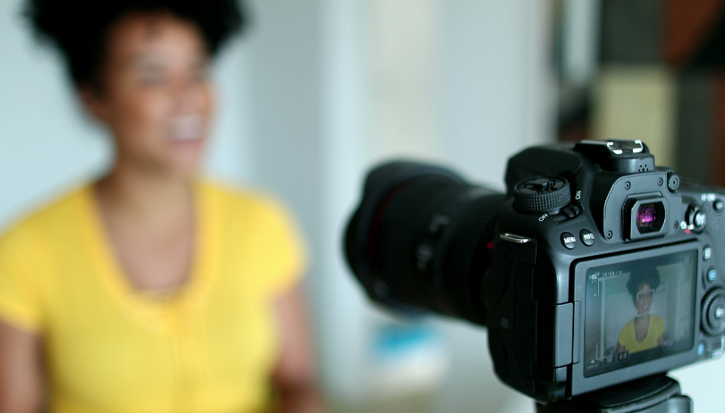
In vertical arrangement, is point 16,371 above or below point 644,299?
below

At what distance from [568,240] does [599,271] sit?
1.3 inches

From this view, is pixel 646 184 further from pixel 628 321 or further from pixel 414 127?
pixel 414 127

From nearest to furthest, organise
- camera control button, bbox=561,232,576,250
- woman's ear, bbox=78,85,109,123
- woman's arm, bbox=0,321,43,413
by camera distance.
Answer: camera control button, bbox=561,232,576,250, woman's arm, bbox=0,321,43,413, woman's ear, bbox=78,85,109,123

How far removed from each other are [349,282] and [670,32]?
1.28 meters

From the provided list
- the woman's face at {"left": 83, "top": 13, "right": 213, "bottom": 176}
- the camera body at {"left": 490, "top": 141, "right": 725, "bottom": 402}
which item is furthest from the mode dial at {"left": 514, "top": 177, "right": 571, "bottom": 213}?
the woman's face at {"left": 83, "top": 13, "right": 213, "bottom": 176}

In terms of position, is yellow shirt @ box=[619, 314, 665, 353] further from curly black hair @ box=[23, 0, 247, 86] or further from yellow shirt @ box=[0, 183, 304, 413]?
curly black hair @ box=[23, 0, 247, 86]

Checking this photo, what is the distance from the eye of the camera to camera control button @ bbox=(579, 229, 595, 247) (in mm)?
406

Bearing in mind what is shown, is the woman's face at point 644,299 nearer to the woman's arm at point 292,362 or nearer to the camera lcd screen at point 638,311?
the camera lcd screen at point 638,311

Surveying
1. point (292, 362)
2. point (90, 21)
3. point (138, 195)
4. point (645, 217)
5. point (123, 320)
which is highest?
point (90, 21)

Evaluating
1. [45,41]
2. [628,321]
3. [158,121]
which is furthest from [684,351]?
[45,41]

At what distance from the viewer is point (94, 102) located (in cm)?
Result: 113

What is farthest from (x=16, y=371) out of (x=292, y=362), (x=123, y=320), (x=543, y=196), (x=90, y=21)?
(x=543, y=196)

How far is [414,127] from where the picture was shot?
2.00 metres

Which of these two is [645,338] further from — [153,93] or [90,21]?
[90,21]
